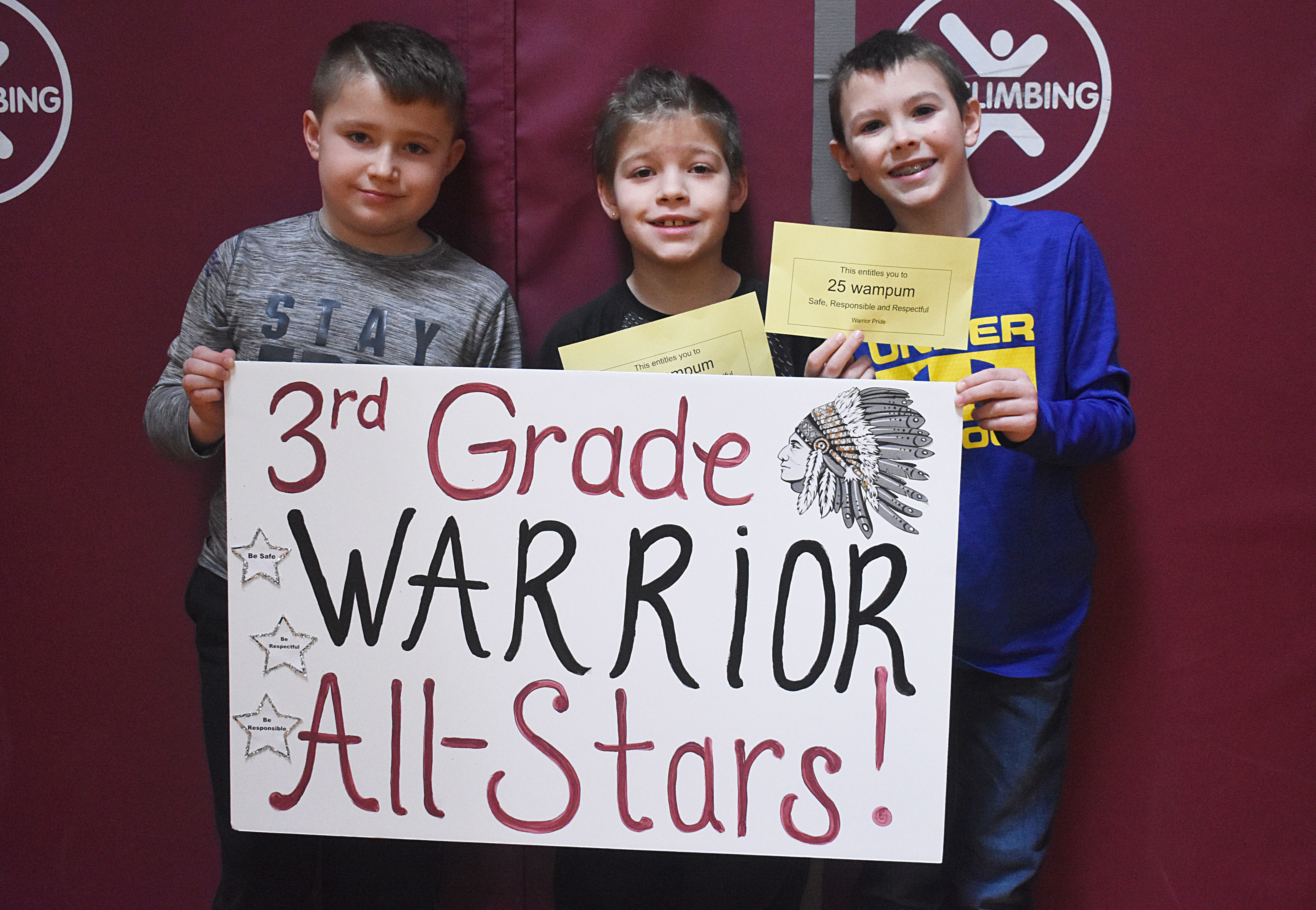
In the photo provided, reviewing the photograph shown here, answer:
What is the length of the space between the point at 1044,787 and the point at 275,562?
916 millimetres

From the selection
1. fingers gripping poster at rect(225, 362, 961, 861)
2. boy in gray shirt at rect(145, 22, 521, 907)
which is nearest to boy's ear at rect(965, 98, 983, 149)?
fingers gripping poster at rect(225, 362, 961, 861)

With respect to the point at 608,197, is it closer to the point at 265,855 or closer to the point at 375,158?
the point at 375,158

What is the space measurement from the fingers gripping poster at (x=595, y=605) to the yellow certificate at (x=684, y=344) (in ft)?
0.33

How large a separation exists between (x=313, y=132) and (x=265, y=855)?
0.88 m

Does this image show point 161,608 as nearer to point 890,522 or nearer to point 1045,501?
point 890,522

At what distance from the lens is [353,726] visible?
90cm

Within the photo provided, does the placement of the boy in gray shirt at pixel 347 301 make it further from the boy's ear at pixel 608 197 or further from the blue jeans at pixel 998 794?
the blue jeans at pixel 998 794

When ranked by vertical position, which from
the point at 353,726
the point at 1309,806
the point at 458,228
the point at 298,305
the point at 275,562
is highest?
the point at 458,228

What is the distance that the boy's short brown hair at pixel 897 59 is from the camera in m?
0.97

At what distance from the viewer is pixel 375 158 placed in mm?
967

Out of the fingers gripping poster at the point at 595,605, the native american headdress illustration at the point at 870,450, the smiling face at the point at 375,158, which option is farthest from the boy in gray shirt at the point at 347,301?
the native american headdress illustration at the point at 870,450

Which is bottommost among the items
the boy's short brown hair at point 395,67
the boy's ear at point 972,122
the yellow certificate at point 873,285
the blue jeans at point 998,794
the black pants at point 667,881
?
the black pants at point 667,881

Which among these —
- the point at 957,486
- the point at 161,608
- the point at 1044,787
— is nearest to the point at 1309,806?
the point at 1044,787

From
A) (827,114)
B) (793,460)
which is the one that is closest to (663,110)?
(827,114)
